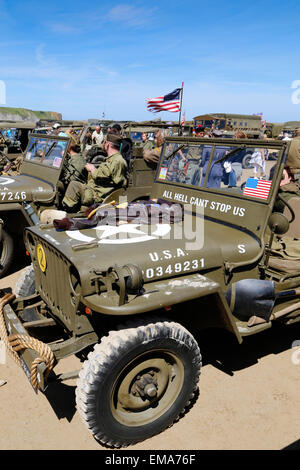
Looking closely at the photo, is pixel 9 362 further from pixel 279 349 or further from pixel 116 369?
pixel 279 349

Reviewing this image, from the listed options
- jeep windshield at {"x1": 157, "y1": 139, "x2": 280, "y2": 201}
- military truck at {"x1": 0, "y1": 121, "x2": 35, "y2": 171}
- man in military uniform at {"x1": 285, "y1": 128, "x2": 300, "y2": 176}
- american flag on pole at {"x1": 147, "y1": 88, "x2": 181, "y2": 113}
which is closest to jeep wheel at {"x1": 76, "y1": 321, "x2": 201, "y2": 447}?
jeep windshield at {"x1": 157, "y1": 139, "x2": 280, "y2": 201}

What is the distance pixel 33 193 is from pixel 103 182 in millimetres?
1037

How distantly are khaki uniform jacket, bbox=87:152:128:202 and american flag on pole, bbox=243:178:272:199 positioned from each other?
8.43ft

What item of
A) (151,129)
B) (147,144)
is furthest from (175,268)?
(151,129)

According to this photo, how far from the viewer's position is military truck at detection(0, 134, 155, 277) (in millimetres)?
5207

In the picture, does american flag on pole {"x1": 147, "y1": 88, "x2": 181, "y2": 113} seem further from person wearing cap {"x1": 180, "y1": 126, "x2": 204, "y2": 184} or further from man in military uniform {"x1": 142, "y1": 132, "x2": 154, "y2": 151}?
person wearing cap {"x1": 180, "y1": 126, "x2": 204, "y2": 184}

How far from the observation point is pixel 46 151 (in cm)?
579

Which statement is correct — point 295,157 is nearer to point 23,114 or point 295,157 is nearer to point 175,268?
point 175,268

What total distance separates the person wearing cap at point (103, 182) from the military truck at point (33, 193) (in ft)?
0.47

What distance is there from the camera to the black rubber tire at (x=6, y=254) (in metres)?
5.20

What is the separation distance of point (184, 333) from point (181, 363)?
0.25 meters

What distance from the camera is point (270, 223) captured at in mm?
2900

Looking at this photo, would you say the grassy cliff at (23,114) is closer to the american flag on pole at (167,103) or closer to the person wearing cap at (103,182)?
the american flag on pole at (167,103)
